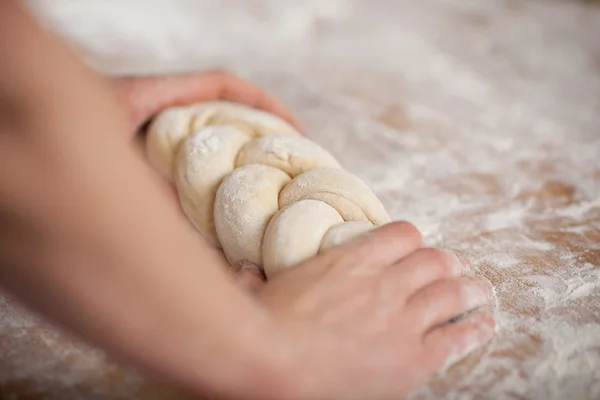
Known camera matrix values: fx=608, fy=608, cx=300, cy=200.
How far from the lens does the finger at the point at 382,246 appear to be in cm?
92

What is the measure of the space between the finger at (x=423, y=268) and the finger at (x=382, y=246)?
14mm

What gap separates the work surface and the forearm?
266 millimetres

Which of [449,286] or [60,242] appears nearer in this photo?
[60,242]

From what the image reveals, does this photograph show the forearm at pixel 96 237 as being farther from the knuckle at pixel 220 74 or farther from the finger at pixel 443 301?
the knuckle at pixel 220 74

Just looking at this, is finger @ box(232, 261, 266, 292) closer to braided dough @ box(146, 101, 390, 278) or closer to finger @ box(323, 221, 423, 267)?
braided dough @ box(146, 101, 390, 278)

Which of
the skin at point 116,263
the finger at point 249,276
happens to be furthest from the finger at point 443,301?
the finger at point 249,276

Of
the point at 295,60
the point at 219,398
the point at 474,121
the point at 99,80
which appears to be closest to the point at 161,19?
the point at 295,60

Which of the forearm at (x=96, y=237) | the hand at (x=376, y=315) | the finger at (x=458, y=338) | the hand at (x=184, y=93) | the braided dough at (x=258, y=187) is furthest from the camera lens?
the hand at (x=184, y=93)

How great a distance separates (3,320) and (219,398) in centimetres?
52

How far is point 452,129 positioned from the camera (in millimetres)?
1823

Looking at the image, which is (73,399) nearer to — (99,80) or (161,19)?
(99,80)

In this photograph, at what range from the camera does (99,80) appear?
2.31 ft

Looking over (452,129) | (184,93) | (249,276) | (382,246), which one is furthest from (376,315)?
(452,129)

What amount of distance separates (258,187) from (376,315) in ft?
1.34
